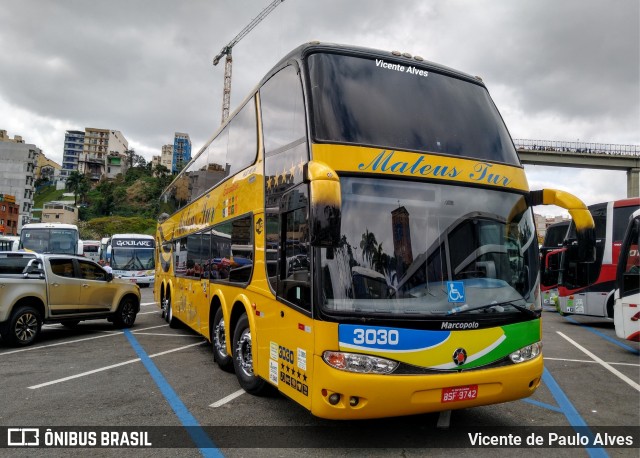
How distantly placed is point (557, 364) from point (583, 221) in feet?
15.4

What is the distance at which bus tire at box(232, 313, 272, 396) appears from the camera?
5850 mm

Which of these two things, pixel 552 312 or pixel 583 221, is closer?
pixel 583 221

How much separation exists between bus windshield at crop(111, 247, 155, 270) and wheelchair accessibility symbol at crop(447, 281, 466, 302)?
78.1 feet

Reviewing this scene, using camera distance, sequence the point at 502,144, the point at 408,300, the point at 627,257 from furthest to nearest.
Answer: the point at 627,257, the point at 502,144, the point at 408,300

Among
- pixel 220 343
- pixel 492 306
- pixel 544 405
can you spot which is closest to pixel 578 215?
pixel 492 306

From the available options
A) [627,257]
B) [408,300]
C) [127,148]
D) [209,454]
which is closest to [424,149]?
[408,300]

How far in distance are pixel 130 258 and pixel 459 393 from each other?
24.1 meters

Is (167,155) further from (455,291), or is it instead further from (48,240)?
(455,291)

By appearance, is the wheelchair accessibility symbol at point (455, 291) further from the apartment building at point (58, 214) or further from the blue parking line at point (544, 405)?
the apartment building at point (58, 214)

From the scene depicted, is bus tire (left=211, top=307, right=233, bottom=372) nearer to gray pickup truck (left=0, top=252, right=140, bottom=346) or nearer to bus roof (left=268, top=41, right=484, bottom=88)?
bus roof (left=268, top=41, right=484, bottom=88)

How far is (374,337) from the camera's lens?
398 centimetres

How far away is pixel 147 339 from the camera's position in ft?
33.8

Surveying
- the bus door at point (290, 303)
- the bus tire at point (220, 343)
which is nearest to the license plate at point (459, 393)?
the bus door at point (290, 303)

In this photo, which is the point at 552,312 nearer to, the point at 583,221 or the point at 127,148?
the point at 583,221
